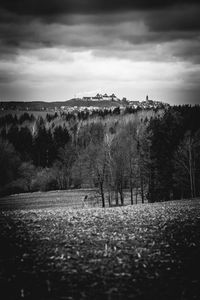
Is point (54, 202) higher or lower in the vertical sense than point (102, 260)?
lower

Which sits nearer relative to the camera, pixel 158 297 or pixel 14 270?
pixel 158 297

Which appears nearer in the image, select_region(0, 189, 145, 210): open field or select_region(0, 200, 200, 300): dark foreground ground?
select_region(0, 200, 200, 300): dark foreground ground

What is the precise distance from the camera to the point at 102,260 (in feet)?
39.6

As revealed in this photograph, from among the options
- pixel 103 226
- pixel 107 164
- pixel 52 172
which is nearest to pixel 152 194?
pixel 107 164

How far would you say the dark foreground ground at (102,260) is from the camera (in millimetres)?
9289

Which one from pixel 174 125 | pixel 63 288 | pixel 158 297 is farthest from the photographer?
pixel 174 125

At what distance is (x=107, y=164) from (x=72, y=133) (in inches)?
3940

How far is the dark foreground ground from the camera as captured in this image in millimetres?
9289

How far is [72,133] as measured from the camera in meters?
147

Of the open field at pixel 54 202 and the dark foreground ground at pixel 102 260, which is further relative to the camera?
the open field at pixel 54 202

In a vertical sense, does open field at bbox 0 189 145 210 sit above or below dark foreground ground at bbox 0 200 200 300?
below

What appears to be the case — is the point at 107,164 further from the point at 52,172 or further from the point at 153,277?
the point at 52,172

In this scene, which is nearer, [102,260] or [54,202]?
[102,260]

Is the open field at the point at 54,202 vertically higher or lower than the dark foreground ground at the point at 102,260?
lower
